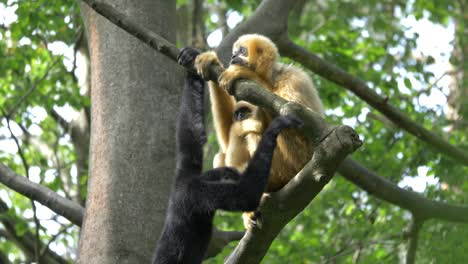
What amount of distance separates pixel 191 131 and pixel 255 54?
4.52 feet

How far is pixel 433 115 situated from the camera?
34.1ft

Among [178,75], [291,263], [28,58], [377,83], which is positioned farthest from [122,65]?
[377,83]

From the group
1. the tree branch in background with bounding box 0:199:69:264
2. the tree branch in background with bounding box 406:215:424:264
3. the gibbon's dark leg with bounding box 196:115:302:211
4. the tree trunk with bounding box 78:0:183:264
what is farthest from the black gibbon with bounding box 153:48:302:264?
the tree branch in background with bounding box 0:199:69:264

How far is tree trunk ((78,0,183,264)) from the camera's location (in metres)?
6.08

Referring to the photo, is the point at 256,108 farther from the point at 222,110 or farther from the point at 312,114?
the point at 312,114

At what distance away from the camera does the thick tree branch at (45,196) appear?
676cm

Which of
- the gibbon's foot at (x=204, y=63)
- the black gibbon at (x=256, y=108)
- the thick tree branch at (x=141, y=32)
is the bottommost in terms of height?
the black gibbon at (x=256, y=108)

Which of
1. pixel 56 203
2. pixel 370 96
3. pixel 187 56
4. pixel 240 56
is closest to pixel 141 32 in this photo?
pixel 187 56

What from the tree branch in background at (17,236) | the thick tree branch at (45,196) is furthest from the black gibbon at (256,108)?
the tree branch in background at (17,236)

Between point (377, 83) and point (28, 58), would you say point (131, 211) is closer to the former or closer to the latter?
point (28, 58)

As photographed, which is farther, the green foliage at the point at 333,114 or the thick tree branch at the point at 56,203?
the green foliage at the point at 333,114

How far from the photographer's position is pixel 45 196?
267 inches

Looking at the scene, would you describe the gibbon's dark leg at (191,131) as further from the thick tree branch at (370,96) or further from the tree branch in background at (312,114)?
the thick tree branch at (370,96)

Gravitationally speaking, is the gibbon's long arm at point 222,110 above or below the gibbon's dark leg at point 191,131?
below
